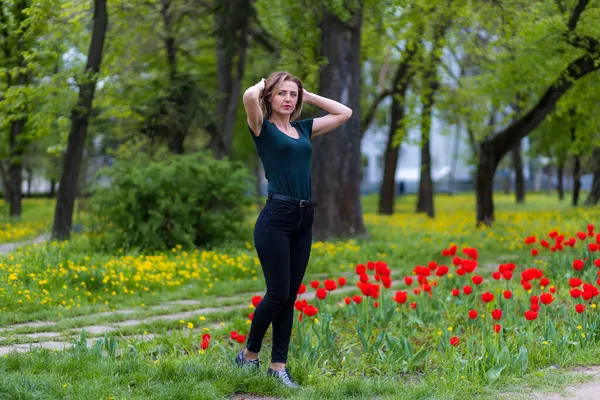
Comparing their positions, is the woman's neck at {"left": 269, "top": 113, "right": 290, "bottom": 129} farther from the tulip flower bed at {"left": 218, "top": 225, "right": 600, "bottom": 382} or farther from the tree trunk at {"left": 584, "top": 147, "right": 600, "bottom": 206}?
the tree trunk at {"left": 584, "top": 147, "right": 600, "bottom": 206}

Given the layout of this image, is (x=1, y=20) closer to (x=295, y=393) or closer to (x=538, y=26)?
(x=295, y=393)

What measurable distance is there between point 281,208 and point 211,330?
→ 244 cm

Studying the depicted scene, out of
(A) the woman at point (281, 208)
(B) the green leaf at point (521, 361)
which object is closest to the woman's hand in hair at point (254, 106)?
(A) the woman at point (281, 208)

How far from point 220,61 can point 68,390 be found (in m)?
16.8

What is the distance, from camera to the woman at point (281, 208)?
4.55m

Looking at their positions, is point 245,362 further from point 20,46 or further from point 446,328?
point 20,46

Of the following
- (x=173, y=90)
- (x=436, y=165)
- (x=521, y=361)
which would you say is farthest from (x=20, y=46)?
(x=436, y=165)

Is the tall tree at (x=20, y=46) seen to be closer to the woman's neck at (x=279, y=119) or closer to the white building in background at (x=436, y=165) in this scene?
the woman's neck at (x=279, y=119)

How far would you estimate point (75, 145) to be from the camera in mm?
12445

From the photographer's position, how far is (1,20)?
923 centimetres

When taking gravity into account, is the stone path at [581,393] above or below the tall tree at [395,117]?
below

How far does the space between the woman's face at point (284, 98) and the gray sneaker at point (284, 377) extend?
174cm

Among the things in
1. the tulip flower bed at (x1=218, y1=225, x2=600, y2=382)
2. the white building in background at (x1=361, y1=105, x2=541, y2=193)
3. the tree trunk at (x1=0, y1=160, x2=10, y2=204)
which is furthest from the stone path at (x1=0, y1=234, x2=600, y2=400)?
the white building in background at (x1=361, y1=105, x2=541, y2=193)

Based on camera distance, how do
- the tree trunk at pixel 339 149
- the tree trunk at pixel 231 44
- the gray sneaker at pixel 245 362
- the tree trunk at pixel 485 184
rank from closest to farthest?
the gray sneaker at pixel 245 362 → the tree trunk at pixel 339 149 → the tree trunk at pixel 231 44 → the tree trunk at pixel 485 184
